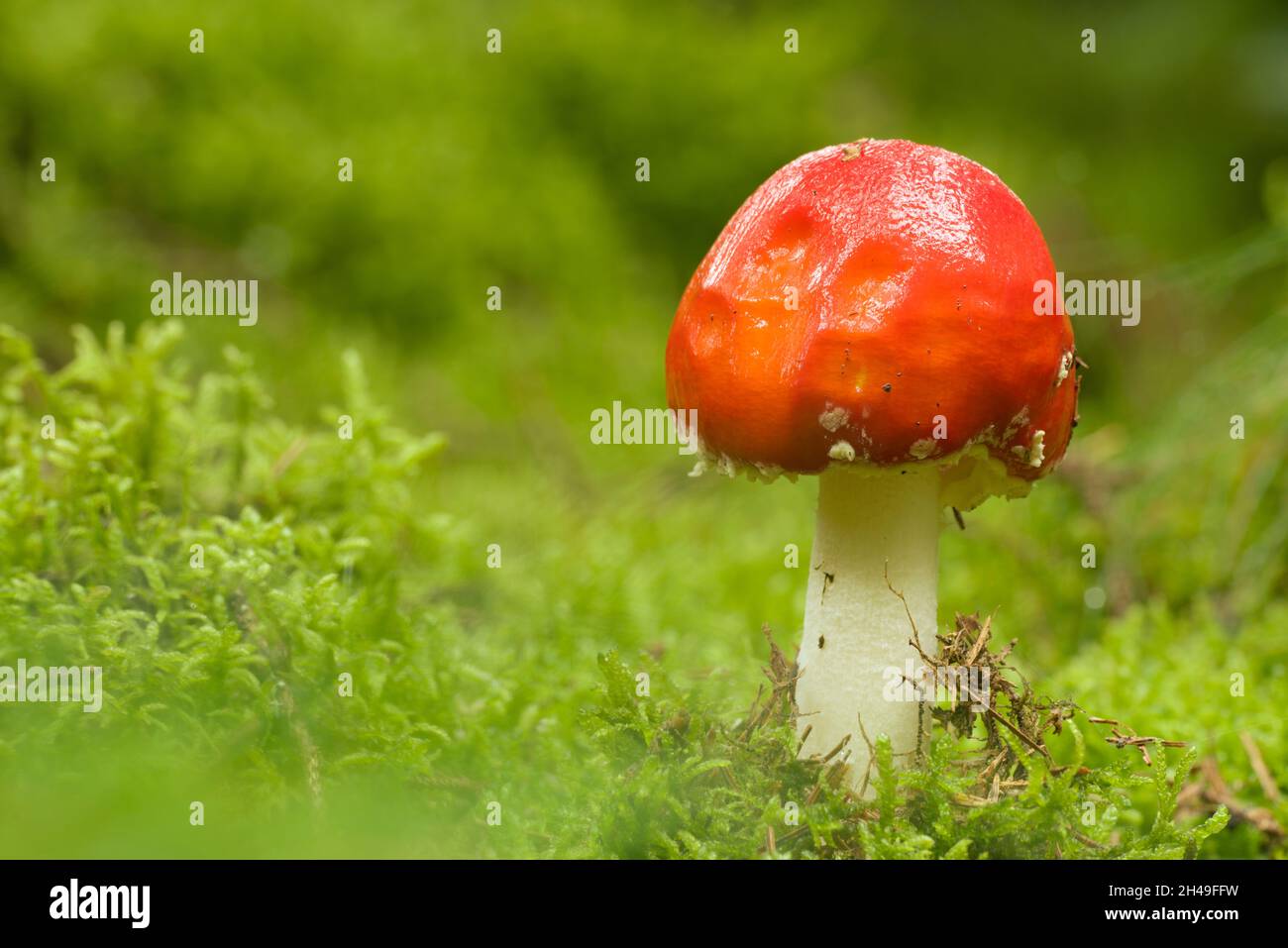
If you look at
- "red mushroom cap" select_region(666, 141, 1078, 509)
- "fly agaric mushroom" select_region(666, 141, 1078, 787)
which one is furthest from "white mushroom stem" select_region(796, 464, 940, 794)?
"red mushroom cap" select_region(666, 141, 1078, 509)

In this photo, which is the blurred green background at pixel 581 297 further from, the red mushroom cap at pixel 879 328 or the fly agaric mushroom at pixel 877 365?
the red mushroom cap at pixel 879 328

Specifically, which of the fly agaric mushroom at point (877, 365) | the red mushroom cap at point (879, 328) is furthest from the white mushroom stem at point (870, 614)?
the red mushroom cap at point (879, 328)

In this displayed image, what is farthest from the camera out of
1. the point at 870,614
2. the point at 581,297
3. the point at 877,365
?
the point at 581,297

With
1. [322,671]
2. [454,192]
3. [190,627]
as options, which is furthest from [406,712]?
[454,192]

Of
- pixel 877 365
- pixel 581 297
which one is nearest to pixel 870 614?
pixel 877 365

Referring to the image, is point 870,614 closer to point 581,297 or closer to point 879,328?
point 879,328

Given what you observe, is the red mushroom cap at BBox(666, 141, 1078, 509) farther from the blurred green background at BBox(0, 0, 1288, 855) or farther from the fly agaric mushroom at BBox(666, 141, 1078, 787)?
the blurred green background at BBox(0, 0, 1288, 855)
